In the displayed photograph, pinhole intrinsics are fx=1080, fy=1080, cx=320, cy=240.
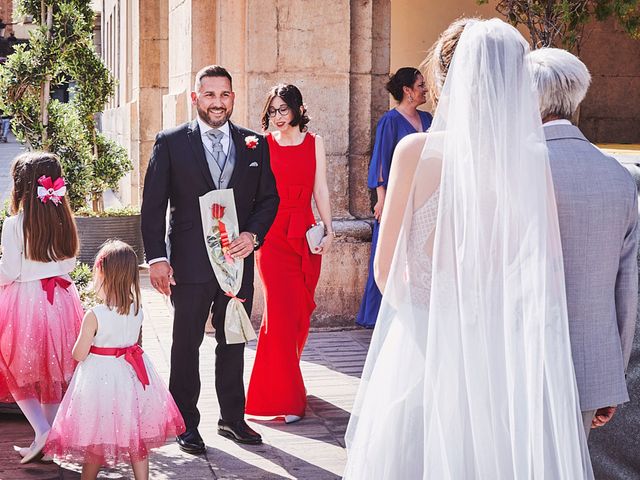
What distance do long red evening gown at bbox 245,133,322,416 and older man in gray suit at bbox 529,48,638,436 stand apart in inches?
115

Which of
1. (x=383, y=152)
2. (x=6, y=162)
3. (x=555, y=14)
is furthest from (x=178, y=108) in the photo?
(x=6, y=162)

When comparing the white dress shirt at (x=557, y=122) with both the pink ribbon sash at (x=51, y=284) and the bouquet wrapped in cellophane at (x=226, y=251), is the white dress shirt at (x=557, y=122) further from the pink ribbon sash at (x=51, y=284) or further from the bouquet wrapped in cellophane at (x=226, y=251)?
the pink ribbon sash at (x=51, y=284)

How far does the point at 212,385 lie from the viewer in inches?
263

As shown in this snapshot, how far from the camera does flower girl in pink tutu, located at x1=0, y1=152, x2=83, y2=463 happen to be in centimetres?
505

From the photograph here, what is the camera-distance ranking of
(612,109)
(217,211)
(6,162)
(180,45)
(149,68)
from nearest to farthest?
(217,211), (180,45), (612,109), (149,68), (6,162)

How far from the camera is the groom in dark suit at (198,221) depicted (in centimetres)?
526

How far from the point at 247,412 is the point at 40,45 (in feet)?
8.13

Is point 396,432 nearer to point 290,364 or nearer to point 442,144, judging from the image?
point 442,144

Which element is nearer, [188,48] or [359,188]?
[359,188]

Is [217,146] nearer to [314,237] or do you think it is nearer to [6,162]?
[314,237]

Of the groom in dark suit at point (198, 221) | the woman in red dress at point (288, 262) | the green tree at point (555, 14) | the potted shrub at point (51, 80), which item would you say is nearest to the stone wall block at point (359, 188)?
the green tree at point (555, 14)

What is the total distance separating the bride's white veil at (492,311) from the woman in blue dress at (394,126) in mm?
4607

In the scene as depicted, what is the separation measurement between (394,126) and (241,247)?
2.80 meters

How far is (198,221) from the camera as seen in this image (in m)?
5.31
